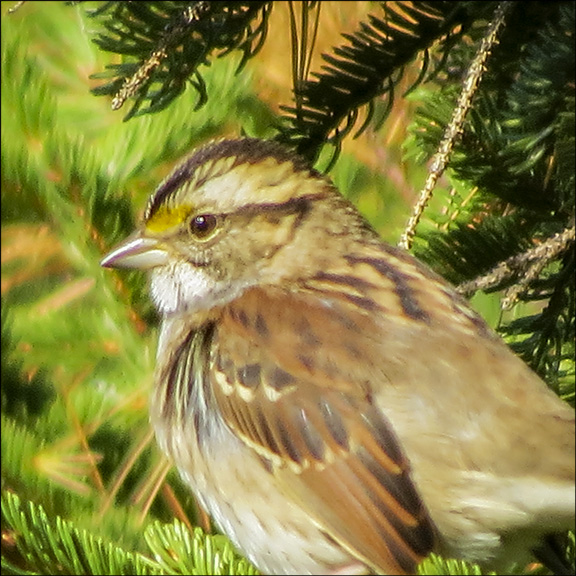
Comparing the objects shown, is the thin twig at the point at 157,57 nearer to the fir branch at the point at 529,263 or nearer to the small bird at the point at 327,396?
the small bird at the point at 327,396

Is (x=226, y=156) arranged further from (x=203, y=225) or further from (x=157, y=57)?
(x=157, y=57)

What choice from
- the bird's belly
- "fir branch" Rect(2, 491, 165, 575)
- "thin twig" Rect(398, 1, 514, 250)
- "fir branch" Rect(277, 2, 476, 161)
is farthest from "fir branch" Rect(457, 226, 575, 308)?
"fir branch" Rect(2, 491, 165, 575)

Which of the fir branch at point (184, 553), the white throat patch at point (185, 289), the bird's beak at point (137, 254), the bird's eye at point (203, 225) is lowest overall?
the fir branch at point (184, 553)

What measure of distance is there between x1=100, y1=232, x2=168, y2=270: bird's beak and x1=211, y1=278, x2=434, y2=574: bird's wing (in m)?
0.30

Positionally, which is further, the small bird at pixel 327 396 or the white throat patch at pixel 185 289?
the white throat patch at pixel 185 289

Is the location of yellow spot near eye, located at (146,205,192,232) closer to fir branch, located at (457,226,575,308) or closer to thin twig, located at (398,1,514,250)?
thin twig, located at (398,1,514,250)

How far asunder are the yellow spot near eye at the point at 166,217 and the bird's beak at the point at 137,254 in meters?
0.03

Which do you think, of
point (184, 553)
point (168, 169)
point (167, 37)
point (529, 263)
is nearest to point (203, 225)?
point (168, 169)

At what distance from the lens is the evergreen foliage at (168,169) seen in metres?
2.65

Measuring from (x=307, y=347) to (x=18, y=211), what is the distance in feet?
2.85

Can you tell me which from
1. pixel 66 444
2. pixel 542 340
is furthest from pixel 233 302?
pixel 542 340

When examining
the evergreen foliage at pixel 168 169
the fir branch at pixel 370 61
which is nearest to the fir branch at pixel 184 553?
the evergreen foliage at pixel 168 169

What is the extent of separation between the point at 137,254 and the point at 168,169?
47cm

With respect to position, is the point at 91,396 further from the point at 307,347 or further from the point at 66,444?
the point at 307,347
